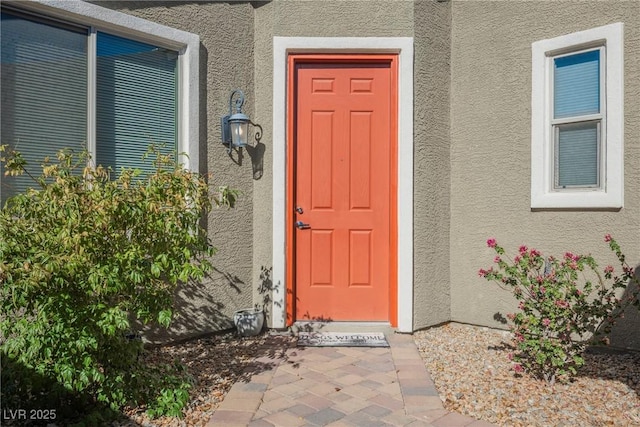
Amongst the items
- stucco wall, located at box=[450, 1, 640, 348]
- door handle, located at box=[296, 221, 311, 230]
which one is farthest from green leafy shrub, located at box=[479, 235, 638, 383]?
door handle, located at box=[296, 221, 311, 230]

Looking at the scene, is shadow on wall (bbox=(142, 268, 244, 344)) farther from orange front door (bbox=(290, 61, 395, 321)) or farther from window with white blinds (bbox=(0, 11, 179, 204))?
window with white blinds (bbox=(0, 11, 179, 204))

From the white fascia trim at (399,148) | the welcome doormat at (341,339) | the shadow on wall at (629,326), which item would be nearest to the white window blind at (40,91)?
the white fascia trim at (399,148)

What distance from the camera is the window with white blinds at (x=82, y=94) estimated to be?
3521 millimetres

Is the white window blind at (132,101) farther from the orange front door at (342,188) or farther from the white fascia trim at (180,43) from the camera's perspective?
the orange front door at (342,188)

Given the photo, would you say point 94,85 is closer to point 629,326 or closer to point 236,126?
point 236,126

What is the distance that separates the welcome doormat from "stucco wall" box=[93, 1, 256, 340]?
0.72 metres

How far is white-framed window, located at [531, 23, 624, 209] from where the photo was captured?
13.6 ft

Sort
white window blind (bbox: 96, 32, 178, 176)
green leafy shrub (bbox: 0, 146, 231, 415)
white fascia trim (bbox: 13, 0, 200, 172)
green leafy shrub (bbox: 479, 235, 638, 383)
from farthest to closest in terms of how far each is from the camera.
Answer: white window blind (bbox: 96, 32, 178, 176), white fascia trim (bbox: 13, 0, 200, 172), green leafy shrub (bbox: 479, 235, 638, 383), green leafy shrub (bbox: 0, 146, 231, 415)

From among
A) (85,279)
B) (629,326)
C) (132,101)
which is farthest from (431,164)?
(85,279)

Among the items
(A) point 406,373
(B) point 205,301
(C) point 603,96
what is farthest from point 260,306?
(C) point 603,96

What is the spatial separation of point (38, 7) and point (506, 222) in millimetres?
4328

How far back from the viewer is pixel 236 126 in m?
4.63

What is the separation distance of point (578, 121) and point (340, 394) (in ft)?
10.3

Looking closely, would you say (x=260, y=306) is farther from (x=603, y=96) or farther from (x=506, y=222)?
(x=603, y=96)
